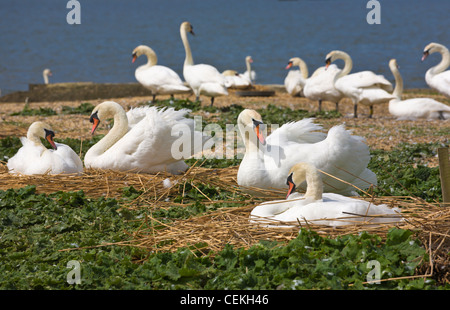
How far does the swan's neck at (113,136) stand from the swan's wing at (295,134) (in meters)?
2.29

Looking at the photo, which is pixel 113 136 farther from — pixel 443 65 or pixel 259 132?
pixel 443 65

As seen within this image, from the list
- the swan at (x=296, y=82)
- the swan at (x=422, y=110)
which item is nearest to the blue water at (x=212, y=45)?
the swan at (x=296, y=82)

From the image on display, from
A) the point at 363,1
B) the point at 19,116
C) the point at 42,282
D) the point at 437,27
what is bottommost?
the point at 42,282

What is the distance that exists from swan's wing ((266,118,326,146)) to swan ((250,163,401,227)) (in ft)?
3.55

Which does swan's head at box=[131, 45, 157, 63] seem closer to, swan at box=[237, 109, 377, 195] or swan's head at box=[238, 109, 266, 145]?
swan's head at box=[238, 109, 266, 145]

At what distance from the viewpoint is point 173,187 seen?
20.0ft

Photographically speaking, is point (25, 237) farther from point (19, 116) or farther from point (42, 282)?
point (19, 116)

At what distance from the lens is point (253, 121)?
233 inches

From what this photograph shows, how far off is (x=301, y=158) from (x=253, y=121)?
0.66 metres

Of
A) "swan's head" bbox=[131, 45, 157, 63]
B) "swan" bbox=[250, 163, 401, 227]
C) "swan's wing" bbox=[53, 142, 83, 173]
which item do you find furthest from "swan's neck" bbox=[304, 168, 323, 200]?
"swan's head" bbox=[131, 45, 157, 63]

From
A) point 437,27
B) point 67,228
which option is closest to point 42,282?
point 67,228

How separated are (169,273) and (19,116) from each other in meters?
9.11

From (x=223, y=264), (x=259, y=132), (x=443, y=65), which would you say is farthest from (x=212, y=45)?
(x=223, y=264)

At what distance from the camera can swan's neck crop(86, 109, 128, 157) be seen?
7.39 metres
